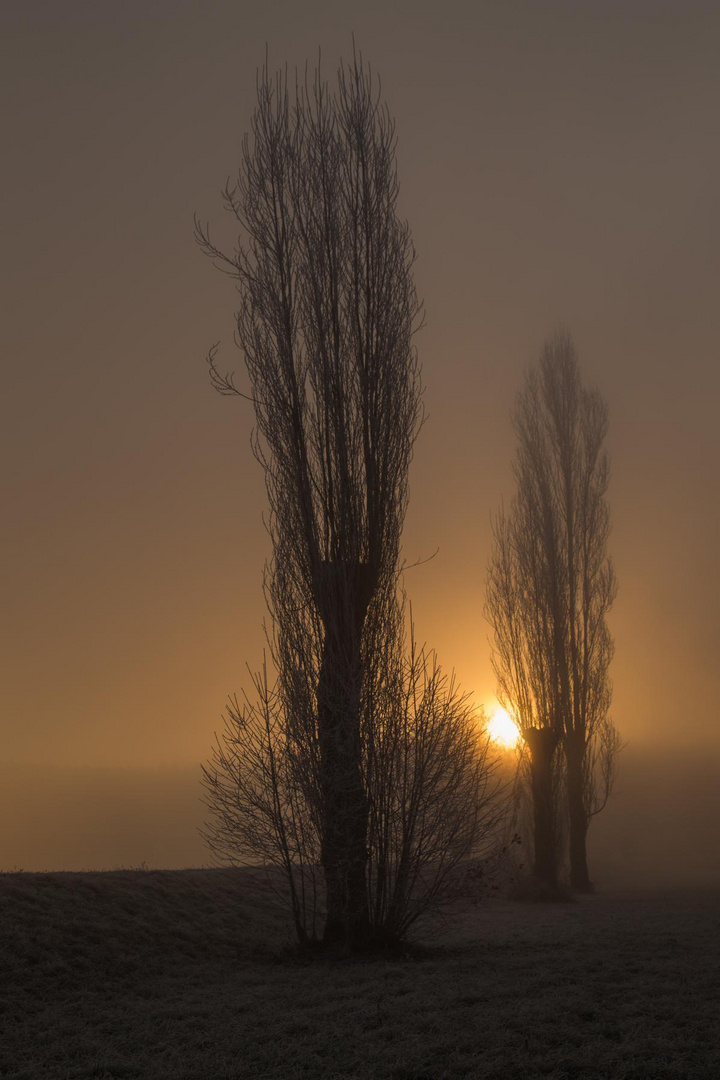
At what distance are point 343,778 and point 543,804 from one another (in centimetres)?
1030

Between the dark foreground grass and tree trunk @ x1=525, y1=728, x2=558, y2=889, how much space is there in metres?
6.06

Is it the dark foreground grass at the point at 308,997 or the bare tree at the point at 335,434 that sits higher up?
the bare tree at the point at 335,434

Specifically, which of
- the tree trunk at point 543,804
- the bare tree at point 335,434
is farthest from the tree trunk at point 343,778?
the tree trunk at point 543,804

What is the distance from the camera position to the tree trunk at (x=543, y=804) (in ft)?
59.1

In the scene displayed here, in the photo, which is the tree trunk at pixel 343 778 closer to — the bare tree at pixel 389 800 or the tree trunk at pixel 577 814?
the bare tree at pixel 389 800

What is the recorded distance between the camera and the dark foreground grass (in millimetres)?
5668

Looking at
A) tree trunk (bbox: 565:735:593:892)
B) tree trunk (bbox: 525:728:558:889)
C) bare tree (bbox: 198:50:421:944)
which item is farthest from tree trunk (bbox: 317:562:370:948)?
tree trunk (bbox: 565:735:593:892)

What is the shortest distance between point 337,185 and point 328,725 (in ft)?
22.5

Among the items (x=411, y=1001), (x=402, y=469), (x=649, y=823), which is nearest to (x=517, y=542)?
(x=402, y=469)

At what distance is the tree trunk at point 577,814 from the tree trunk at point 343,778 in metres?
11.6

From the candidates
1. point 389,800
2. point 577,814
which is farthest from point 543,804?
point 389,800

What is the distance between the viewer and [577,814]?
66.5 feet

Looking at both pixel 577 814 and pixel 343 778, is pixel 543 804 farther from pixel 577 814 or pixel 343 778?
pixel 343 778

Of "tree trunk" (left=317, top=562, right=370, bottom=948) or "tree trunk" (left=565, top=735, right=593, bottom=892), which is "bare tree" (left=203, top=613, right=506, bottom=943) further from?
"tree trunk" (left=565, top=735, right=593, bottom=892)
